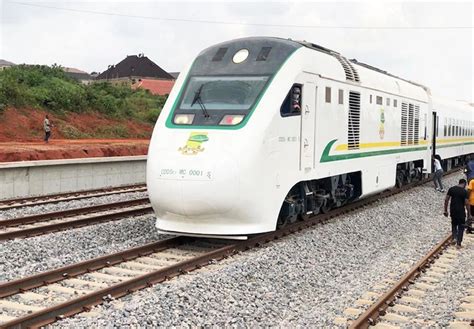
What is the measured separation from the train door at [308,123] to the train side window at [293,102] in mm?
185

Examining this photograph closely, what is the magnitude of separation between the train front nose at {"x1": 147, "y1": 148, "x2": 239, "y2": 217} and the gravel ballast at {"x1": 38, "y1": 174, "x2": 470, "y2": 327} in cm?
93

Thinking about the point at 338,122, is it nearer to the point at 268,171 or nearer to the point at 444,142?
the point at 268,171

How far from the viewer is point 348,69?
13.6 meters

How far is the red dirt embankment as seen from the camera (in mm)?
25078

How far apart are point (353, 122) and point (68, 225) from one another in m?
6.78

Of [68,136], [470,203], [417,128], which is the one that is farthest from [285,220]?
[68,136]

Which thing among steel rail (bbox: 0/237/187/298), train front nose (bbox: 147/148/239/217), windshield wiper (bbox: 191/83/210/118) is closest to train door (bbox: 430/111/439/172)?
windshield wiper (bbox: 191/83/210/118)

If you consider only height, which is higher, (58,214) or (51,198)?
(58,214)

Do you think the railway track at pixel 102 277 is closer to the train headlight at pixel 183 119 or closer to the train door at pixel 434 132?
the train headlight at pixel 183 119

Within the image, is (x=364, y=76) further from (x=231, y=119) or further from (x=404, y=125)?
(x=231, y=119)

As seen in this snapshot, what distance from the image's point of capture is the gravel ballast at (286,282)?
21.6 feet

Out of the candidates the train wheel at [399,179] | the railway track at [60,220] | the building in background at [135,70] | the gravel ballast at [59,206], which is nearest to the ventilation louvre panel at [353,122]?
the railway track at [60,220]

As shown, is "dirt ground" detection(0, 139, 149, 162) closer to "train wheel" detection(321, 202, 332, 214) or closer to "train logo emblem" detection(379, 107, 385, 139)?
"train wheel" detection(321, 202, 332, 214)

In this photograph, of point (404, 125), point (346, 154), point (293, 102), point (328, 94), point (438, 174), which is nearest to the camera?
point (293, 102)
